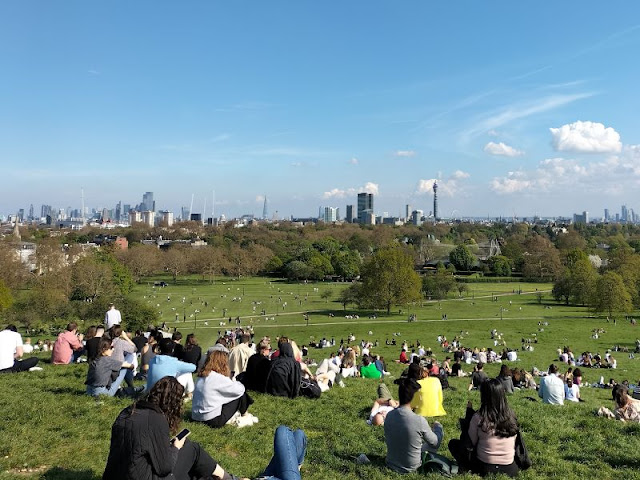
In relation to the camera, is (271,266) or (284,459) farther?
(271,266)

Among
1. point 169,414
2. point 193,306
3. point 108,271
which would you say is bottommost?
point 193,306

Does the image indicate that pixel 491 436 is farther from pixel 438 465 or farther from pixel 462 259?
pixel 462 259

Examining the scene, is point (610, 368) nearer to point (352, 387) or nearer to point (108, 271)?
point (352, 387)

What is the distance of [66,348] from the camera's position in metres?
13.9

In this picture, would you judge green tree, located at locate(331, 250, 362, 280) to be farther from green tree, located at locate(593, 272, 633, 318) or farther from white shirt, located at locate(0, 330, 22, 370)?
white shirt, located at locate(0, 330, 22, 370)

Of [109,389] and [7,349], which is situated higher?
[7,349]

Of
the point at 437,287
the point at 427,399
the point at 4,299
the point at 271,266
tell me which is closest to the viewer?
the point at 427,399

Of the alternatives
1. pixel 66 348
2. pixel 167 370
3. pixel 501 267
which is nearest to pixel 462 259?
pixel 501 267

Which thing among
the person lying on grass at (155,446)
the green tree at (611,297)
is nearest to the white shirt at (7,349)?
the person lying on grass at (155,446)

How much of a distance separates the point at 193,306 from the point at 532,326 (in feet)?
129

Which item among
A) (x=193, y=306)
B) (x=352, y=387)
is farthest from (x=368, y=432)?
(x=193, y=306)

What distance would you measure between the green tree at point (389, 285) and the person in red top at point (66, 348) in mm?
46453

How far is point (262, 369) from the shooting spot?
9.79 metres

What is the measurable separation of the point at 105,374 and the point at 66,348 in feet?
19.1
